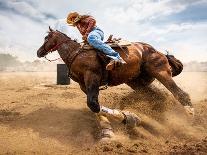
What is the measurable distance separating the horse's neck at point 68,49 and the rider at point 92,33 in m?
0.26

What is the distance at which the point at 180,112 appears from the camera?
336 inches

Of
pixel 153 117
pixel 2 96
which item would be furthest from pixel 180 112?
pixel 2 96

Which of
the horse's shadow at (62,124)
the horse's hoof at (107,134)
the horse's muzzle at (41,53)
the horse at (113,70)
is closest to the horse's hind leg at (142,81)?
the horse at (113,70)

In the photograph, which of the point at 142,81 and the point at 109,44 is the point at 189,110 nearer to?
the point at 142,81

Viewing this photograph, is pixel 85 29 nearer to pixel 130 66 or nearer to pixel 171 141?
pixel 130 66

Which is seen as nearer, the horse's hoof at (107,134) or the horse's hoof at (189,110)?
the horse's hoof at (107,134)

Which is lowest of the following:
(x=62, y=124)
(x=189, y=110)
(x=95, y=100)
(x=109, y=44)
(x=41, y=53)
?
(x=62, y=124)

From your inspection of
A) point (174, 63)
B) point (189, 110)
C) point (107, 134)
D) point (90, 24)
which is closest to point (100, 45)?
point (90, 24)

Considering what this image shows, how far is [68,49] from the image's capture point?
7.84 metres

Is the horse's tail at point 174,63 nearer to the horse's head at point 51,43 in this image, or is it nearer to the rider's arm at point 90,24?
the rider's arm at point 90,24

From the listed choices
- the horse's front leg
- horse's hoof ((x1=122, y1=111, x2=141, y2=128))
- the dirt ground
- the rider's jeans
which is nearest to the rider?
the rider's jeans

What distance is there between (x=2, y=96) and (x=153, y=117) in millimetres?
4442

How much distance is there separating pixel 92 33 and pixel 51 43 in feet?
3.60

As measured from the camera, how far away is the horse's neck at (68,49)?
774cm
